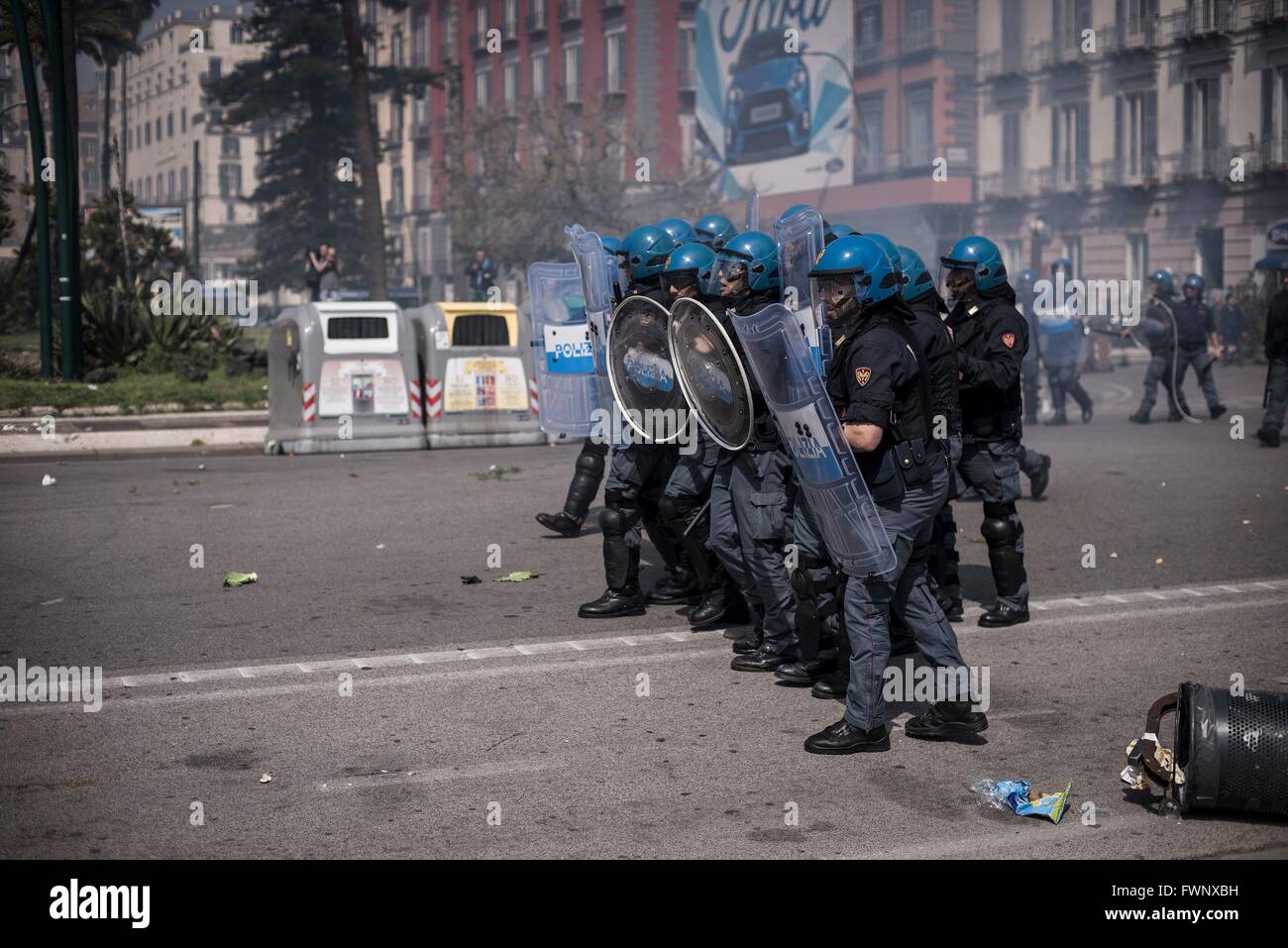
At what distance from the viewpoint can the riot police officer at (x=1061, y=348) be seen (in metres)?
18.1

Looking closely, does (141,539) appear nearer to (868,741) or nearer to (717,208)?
(868,741)

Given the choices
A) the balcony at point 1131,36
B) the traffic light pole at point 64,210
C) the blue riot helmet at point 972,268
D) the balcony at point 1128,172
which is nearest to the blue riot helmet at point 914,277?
the blue riot helmet at point 972,268

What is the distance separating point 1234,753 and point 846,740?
1417 mm

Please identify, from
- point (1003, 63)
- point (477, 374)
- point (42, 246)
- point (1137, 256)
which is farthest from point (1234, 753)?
point (1003, 63)

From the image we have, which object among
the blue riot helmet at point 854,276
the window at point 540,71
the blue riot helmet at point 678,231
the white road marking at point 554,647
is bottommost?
the white road marking at point 554,647

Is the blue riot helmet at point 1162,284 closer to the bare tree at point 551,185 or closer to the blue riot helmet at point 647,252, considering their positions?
the blue riot helmet at point 647,252

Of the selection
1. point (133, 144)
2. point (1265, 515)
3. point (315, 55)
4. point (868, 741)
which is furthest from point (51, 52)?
point (133, 144)

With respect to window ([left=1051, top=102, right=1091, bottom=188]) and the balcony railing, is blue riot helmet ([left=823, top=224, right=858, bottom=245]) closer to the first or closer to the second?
window ([left=1051, top=102, right=1091, bottom=188])

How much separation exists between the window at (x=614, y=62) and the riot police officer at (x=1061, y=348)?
40.4 metres

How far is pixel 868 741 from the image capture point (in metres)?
5.79

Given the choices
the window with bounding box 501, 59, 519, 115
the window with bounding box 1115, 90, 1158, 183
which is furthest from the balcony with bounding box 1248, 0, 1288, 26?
the window with bounding box 501, 59, 519, 115

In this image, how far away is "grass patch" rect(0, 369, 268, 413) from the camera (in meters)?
16.6

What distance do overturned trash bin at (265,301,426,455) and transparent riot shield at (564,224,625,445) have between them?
296 inches
